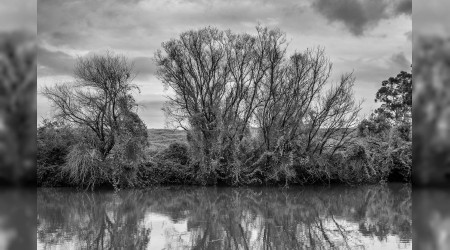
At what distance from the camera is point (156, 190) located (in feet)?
71.4

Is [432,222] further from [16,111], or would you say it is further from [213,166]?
[213,166]

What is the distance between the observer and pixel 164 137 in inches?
971

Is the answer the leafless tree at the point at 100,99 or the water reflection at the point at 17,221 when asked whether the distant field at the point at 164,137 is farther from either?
the water reflection at the point at 17,221

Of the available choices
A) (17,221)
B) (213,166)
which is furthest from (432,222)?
(213,166)

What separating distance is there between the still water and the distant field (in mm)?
3803

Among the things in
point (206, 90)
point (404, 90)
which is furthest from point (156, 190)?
point (404, 90)

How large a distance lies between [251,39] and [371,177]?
32.9 feet

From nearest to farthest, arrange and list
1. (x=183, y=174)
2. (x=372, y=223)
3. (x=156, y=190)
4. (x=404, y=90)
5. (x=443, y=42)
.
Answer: (x=443, y=42) → (x=372, y=223) → (x=156, y=190) → (x=183, y=174) → (x=404, y=90)

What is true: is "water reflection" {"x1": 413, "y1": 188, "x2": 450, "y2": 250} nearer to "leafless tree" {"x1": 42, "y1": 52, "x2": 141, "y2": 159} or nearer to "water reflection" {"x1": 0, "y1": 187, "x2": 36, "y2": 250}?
"water reflection" {"x1": 0, "y1": 187, "x2": 36, "y2": 250}

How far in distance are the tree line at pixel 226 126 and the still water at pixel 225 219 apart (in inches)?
72.4

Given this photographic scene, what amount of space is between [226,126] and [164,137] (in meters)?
3.60

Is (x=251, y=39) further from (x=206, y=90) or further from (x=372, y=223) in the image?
(x=372, y=223)

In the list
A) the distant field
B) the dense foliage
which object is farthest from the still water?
the distant field

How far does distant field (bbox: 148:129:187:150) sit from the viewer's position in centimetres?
2439
